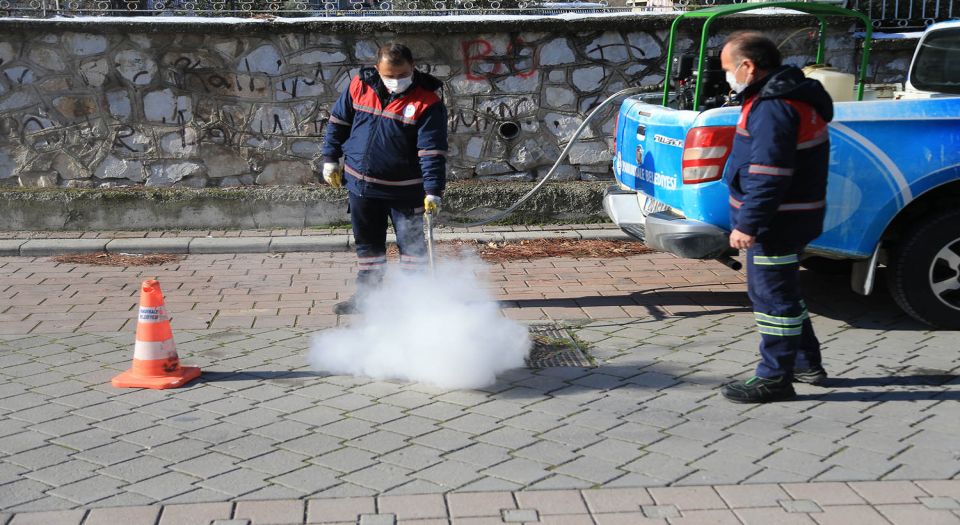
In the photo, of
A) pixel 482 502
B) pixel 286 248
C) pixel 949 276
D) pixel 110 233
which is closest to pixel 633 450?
pixel 482 502

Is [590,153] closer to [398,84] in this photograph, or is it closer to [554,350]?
[398,84]

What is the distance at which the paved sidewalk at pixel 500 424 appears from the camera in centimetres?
382

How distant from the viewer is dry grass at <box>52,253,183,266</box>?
321 inches

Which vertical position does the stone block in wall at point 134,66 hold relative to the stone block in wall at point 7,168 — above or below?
above

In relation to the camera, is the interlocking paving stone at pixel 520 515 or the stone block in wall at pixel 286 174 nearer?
the interlocking paving stone at pixel 520 515

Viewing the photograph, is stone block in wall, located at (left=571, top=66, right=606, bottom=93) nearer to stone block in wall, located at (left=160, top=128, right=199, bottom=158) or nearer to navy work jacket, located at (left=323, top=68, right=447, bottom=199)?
navy work jacket, located at (left=323, top=68, right=447, bottom=199)

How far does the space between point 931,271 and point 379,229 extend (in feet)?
11.6

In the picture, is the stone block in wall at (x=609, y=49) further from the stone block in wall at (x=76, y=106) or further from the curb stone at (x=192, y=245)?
the stone block in wall at (x=76, y=106)

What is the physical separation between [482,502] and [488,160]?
6.17 m

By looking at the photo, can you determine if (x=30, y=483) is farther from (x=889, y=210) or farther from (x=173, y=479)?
(x=889, y=210)

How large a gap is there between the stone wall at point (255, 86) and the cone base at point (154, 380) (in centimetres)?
452

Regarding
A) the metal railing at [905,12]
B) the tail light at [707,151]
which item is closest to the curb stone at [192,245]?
the tail light at [707,151]

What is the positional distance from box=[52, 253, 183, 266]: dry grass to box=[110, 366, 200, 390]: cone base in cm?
309

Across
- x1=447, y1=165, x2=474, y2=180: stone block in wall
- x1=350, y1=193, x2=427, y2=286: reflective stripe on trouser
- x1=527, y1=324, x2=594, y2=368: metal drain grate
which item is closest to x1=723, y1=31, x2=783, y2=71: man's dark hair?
x1=527, y1=324, x2=594, y2=368: metal drain grate
